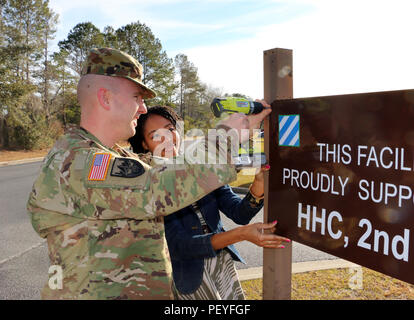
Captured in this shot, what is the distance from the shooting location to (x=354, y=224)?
1.42 metres

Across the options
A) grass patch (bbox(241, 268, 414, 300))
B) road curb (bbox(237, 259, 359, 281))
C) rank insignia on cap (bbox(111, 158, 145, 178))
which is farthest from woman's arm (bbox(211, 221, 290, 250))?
road curb (bbox(237, 259, 359, 281))

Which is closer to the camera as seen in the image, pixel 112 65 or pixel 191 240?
pixel 112 65

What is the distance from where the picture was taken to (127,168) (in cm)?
122

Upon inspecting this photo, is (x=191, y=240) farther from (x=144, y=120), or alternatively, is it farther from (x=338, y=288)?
(x=338, y=288)

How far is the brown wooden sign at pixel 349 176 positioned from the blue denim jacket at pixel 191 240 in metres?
0.37

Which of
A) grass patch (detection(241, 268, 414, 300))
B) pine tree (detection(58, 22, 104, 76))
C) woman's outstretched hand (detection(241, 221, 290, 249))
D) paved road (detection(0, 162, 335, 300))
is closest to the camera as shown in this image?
woman's outstretched hand (detection(241, 221, 290, 249))

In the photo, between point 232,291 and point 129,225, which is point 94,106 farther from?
point 232,291

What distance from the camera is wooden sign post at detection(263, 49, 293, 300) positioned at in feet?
5.71

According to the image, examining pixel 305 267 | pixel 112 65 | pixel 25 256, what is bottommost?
pixel 25 256

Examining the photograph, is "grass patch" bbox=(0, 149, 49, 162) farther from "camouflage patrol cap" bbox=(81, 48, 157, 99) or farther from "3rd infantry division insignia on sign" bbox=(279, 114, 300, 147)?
"3rd infantry division insignia on sign" bbox=(279, 114, 300, 147)

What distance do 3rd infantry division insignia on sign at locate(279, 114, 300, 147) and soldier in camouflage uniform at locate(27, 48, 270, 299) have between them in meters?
0.12

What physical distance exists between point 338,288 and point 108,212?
2807mm

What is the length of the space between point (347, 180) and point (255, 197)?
2.17 ft

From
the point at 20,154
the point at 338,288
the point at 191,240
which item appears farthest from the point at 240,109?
the point at 20,154
